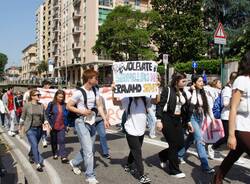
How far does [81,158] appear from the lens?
734 centimetres

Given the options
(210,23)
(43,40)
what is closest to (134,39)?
(210,23)

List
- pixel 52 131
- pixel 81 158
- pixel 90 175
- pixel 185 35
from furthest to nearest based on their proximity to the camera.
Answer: pixel 185 35, pixel 52 131, pixel 81 158, pixel 90 175

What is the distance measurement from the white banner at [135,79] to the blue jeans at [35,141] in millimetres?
2176

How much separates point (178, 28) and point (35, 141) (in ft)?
125

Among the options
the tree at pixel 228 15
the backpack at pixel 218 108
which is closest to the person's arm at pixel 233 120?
the backpack at pixel 218 108

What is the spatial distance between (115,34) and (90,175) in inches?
1544

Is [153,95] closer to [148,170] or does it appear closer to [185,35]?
[148,170]

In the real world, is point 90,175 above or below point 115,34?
below

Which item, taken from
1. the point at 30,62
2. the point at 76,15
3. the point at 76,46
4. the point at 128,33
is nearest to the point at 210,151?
the point at 128,33

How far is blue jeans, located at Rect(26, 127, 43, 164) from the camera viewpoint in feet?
25.8

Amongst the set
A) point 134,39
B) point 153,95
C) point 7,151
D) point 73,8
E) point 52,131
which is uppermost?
point 73,8

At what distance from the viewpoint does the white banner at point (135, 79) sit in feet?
22.1

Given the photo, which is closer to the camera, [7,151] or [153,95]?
[153,95]

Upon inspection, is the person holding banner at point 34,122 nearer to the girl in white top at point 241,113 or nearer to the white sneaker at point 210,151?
the white sneaker at point 210,151
